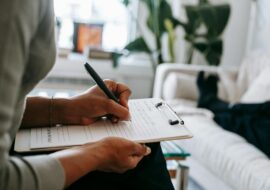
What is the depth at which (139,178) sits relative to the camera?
0.80 meters

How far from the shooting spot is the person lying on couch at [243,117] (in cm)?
174

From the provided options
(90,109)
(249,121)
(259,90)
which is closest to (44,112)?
(90,109)

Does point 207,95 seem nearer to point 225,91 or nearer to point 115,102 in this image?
point 225,91

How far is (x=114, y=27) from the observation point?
134 inches

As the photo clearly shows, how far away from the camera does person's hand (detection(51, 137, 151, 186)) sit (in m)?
Result: 0.62

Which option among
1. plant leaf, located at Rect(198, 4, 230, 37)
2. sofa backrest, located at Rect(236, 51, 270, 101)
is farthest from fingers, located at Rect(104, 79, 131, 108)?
plant leaf, located at Rect(198, 4, 230, 37)

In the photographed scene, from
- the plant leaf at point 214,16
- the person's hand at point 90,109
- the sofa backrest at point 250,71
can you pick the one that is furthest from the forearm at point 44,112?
the plant leaf at point 214,16

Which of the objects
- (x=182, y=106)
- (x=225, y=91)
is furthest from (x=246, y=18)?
(x=182, y=106)

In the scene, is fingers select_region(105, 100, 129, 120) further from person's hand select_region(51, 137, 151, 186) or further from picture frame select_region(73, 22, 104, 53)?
picture frame select_region(73, 22, 104, 53)

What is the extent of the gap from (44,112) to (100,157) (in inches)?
9.3

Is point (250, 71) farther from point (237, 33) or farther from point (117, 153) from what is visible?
point (117, 153)

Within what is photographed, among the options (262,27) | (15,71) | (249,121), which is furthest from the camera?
(262,27)

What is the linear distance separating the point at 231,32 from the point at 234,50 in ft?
0.51

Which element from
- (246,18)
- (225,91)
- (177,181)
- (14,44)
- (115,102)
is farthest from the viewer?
(246,18)
